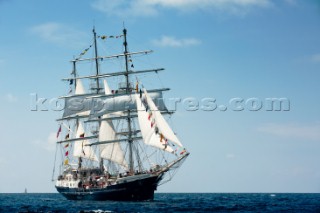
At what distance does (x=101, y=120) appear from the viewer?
85688 millimetres

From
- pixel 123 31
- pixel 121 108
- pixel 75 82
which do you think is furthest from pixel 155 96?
pixel 75 82

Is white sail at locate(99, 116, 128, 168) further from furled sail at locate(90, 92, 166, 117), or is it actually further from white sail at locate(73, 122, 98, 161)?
white sail at locate(73, 122, 98, 161)

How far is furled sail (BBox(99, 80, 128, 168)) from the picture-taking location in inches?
3344

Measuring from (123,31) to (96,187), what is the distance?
2515cm

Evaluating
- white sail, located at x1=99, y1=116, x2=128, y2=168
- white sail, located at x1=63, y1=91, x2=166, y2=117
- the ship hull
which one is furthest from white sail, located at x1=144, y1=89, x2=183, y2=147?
white sail, located at x1=99, y1=116, x2=128, y2=168

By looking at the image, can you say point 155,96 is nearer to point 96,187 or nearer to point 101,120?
point 101,120

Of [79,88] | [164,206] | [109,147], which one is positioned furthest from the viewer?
[79,88]

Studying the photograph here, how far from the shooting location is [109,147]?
280 ft

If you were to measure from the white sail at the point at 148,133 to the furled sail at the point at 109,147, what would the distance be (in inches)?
513

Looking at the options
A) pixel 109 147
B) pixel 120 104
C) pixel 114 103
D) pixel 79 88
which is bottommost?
pixel 109 147

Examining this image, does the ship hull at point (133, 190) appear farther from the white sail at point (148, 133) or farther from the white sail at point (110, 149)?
the white sail at point (110, 149)

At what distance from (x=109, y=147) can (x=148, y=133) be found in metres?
15.6

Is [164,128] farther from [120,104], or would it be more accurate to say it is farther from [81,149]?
[81,149]

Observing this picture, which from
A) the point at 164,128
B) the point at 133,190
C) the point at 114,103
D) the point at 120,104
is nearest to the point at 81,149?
the point at 114,103
